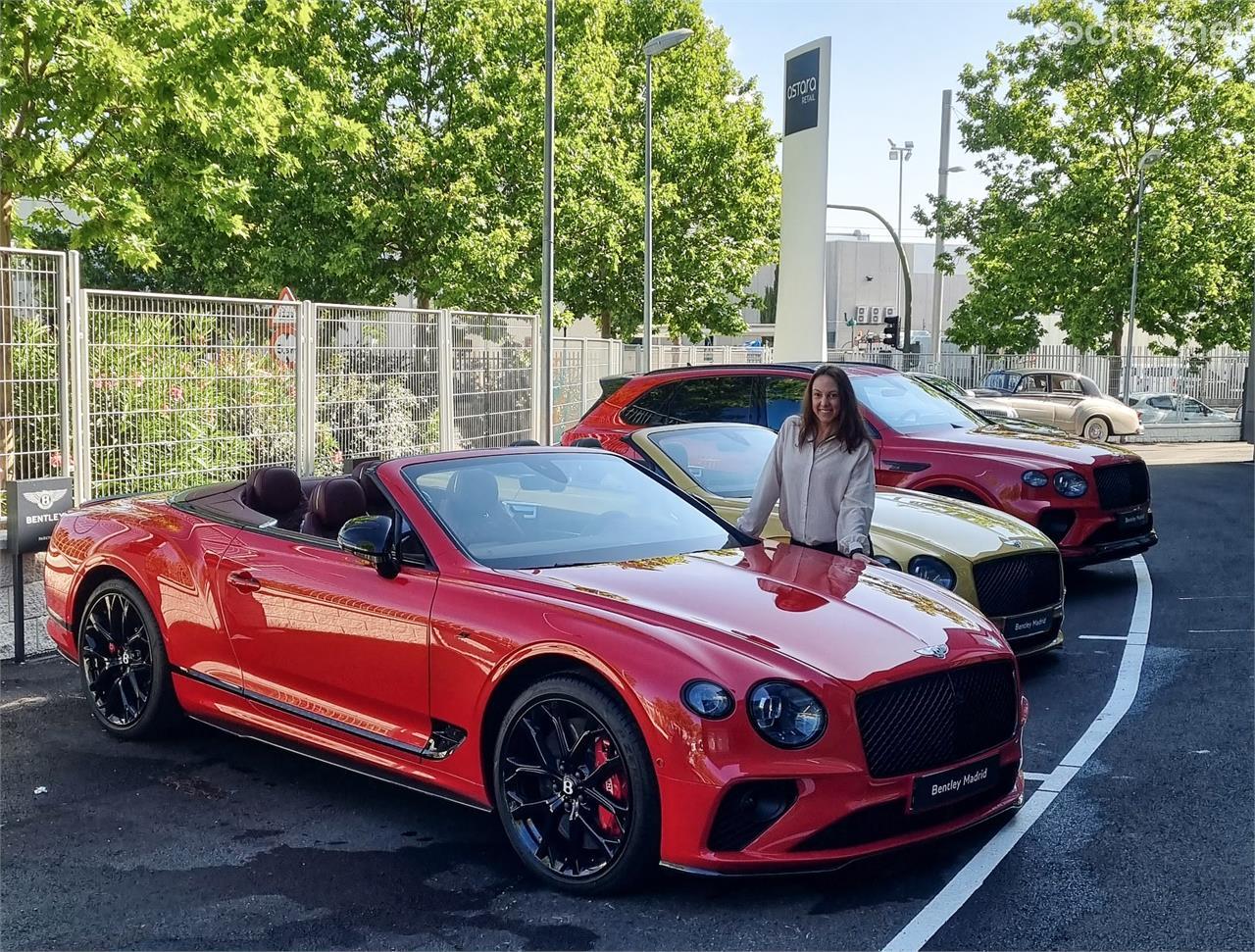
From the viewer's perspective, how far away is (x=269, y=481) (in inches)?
235

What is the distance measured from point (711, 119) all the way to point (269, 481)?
36305 mm

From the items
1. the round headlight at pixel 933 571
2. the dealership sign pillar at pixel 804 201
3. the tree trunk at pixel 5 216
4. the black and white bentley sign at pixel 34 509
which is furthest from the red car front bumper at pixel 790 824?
the dealership sign pillar at pixel 804 201

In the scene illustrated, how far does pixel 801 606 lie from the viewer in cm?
445

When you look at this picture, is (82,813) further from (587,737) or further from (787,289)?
(787,289)

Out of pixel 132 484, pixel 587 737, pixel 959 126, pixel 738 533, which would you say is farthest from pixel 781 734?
pixel 959 126

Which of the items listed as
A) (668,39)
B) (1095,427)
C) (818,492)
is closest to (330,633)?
(818,492)

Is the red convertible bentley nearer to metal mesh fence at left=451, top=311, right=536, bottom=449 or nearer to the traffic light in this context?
metal mesh fence at left=451, top=311, right=536, bottom=449

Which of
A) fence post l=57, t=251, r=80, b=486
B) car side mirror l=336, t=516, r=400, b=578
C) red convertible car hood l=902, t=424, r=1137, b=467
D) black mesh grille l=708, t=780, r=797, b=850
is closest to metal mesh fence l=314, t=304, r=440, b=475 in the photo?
fence post l=57, t=251, r=80, b=486

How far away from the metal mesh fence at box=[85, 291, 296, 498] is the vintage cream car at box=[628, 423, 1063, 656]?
3.44 meters

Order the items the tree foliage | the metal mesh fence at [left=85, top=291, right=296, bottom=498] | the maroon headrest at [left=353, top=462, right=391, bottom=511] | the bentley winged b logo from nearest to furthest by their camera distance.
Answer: the maroon headrest at [left=353, top=462, right=391, bottom=511] < the bentley winged b logo < the metal mesh fence at [left=85, top=291, right=296, bottom=498] < the tree foliage

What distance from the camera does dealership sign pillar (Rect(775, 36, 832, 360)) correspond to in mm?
25469

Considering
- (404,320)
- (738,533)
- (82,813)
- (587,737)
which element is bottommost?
(82,813)

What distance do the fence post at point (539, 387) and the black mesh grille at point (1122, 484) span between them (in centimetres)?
840

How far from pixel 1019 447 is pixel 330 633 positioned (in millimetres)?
6474
